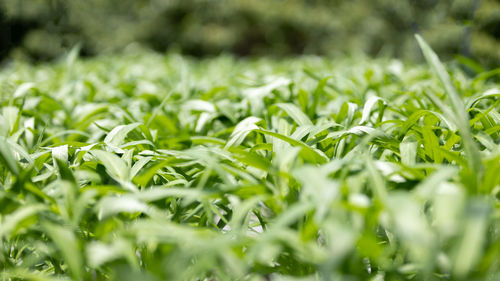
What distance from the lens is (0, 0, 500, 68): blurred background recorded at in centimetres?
1288

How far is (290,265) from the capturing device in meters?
0.82

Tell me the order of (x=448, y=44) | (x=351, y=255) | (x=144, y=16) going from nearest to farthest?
(x=351, y=255) → (x=448, y=44) → (x=144, y=16)

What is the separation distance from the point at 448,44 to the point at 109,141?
9.95 m

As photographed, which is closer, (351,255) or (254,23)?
(351,255)

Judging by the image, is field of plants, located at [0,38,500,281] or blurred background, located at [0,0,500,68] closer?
field of plants, located at [0,38,500,281]

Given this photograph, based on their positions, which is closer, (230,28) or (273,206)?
(273,206)

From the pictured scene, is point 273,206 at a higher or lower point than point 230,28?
higher

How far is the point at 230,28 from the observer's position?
658 inches

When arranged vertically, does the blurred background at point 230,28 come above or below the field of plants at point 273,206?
below

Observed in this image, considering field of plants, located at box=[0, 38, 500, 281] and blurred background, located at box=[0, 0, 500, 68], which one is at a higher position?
field of plants, located at box=[0, 38, 500, 281]

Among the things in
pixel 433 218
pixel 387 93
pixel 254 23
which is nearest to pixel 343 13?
pixel 254 23

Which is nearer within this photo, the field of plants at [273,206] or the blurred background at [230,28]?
the field of plants at [273,206]

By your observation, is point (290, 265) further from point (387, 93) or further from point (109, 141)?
point (387, 93)

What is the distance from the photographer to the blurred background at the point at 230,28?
1288 centimetres
